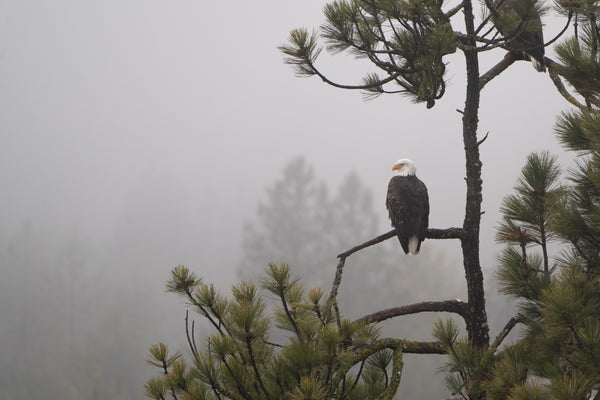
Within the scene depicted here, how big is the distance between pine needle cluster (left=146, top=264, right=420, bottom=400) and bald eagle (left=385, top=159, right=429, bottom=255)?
1.72 metres

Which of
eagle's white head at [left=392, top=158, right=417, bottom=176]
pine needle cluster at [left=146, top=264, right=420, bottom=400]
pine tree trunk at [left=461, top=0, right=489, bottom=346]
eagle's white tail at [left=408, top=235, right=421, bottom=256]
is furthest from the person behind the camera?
eagle's white head at [left=392, top=158, right=417, bottom=176]

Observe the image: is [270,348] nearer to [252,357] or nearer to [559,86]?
[252,357]

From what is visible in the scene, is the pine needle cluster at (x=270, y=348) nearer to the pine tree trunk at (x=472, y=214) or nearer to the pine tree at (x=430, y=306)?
the pine tree at (x=430, y=306)

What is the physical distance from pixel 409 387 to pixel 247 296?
963 inches

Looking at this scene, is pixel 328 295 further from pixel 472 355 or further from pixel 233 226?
pixel 233 226

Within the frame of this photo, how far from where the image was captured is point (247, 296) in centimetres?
223

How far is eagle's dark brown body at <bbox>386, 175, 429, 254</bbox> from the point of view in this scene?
13.5 ft

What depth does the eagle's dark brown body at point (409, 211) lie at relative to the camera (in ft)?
13.5

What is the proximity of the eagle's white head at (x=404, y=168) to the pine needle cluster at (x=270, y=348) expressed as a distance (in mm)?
2539

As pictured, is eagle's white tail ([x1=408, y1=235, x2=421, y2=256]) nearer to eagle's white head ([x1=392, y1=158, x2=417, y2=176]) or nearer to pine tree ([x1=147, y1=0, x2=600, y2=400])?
eagle's white head ([x1=392, y1=158, x2=417, y2=176])

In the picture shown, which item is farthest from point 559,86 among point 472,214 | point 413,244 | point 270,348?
point 270,348

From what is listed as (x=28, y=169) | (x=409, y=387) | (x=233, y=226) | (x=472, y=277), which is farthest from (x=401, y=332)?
(x=28, y=169)

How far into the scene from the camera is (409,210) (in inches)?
165

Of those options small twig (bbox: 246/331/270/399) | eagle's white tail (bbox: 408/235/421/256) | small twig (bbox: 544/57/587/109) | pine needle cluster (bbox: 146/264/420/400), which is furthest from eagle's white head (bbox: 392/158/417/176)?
small twig (bbox: 246/331/270/399)
